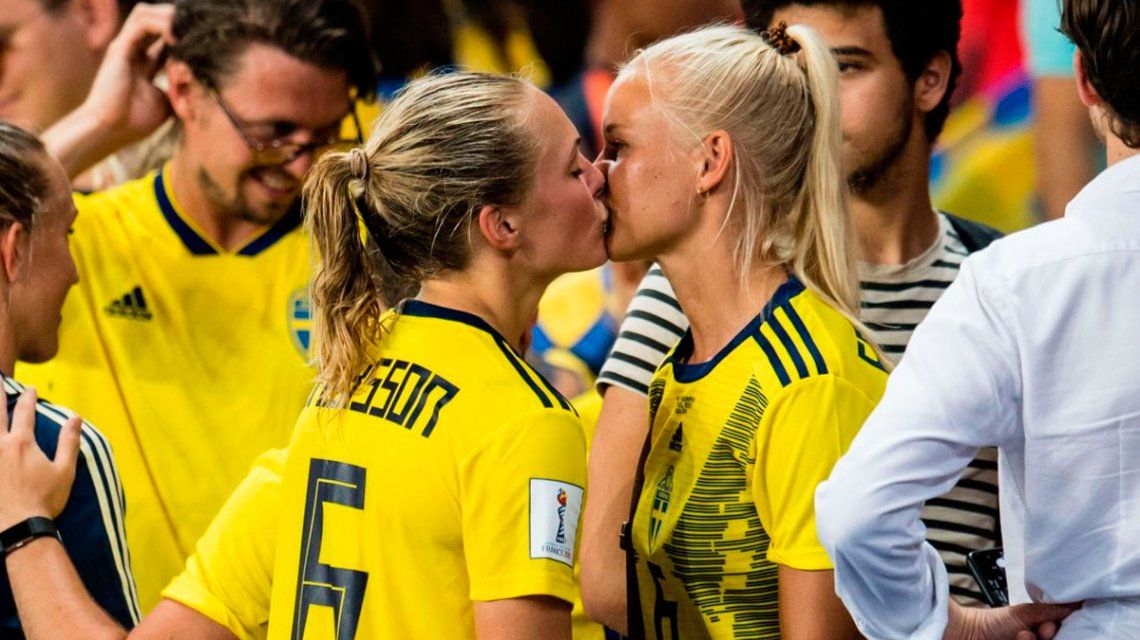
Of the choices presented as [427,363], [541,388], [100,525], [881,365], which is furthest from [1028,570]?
[100,525]

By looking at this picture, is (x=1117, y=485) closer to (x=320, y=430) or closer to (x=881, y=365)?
(x=881, y=365)

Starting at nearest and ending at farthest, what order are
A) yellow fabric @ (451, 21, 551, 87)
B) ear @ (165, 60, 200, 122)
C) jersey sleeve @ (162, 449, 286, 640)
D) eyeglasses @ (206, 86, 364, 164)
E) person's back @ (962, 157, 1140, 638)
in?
person's back @ (962, 157, 1140, 638), jersey sleeve @ (162, 449, 286, 640), eyeglasses @ (206, 86, 364, 164), ear @ (165, 60, 200, 122), yellow fabric @ (451, 21, 551, 87)

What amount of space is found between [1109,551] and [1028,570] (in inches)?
4.6

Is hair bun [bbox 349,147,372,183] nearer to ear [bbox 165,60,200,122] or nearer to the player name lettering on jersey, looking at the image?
the player name lettering on jersey

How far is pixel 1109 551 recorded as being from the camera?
5.62 ft

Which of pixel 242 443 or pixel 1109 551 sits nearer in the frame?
pixel 1109 551

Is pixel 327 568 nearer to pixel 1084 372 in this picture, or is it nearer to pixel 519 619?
pixel 519 619

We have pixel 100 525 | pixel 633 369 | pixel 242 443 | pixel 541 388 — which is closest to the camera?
pixel 541 388

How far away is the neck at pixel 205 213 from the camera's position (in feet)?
11.2

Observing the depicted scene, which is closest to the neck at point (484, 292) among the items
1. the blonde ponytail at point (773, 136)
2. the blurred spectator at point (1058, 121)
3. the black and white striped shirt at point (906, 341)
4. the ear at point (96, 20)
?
the blonde ponytail at point (773, 136)

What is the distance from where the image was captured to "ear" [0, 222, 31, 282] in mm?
2506

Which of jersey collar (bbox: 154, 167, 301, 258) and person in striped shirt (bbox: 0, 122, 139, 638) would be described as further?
jersey collar (bbox: 154, 167, 301, 258)

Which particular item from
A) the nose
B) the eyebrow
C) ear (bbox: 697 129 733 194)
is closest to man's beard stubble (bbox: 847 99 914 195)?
the eyebrow

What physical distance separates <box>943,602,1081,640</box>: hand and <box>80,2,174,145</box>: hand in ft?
7.93
